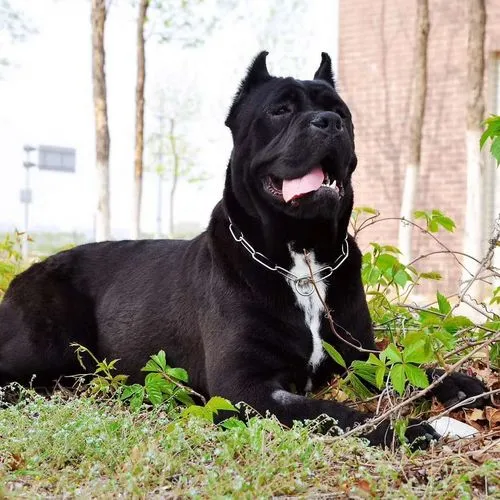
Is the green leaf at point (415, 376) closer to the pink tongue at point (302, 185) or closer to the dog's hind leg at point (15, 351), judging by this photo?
the pink tongue at point (302, 185)

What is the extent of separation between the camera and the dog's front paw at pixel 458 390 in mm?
3416

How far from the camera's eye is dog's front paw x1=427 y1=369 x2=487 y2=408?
342 centimetres

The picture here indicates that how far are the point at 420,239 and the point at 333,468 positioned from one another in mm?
11881

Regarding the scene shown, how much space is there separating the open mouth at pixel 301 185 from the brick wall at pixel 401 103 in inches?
405

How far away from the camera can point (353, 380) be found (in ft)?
11.2

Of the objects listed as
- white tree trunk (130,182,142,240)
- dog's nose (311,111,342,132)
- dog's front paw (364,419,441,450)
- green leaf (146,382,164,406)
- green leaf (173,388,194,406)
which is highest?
dog's nose (311,111,342,132)

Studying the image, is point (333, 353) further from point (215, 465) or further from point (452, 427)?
point (215, 465)

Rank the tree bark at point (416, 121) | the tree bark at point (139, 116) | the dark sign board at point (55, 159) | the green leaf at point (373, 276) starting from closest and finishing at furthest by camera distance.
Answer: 1. the green leaf at point (373, 276)
2. the tree bark at point (416, 121)
3. the tree bark at point (139, 116)
4. the dark sign board at point (55, 159)

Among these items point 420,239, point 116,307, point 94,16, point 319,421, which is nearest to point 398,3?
point 420,239

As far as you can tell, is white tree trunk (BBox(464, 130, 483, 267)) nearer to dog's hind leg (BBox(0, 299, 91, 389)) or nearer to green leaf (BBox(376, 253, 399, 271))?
green leaf (BBox(376, 253, 399, 271))

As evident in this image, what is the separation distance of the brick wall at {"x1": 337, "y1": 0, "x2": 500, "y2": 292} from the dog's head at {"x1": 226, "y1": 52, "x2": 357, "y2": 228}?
10.1 m

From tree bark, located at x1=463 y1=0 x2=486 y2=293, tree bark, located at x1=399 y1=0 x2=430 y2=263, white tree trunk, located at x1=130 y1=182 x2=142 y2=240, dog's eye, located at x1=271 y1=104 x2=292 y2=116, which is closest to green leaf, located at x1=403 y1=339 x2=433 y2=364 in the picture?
dog's eye, located at x1=271 y1=104 x2=292 y2=116

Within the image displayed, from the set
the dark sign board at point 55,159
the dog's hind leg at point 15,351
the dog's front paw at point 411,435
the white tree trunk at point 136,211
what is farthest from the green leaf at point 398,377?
the dark sign board at point 55,159

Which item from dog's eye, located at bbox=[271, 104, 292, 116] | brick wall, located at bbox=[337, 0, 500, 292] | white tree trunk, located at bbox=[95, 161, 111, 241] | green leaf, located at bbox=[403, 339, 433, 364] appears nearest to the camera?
green leaf, located at bbox=[403, 339, 433, 364]
